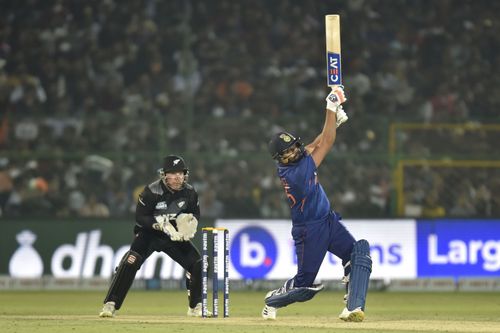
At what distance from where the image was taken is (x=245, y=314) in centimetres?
1401

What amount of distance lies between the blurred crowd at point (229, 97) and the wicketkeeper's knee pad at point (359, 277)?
26.5 feet

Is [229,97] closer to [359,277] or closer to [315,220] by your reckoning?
[315,220]

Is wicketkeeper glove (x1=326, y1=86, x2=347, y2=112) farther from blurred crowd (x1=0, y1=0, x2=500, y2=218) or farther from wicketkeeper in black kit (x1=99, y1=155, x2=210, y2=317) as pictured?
blurred crowd (x1=0, y1=0, x2=500, y2=218)

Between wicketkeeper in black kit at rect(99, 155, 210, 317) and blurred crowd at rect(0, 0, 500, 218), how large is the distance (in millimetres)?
6562

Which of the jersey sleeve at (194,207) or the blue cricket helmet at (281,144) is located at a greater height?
the blue cricket helmet at (281,144)

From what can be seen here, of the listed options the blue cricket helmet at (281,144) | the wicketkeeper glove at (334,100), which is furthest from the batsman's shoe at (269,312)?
the wicketkeeper glove at (334,100)

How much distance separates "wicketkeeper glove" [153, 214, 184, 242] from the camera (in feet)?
41.1

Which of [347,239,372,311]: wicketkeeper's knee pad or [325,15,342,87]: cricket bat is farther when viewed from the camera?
[325,15,342,87]: cricket bat

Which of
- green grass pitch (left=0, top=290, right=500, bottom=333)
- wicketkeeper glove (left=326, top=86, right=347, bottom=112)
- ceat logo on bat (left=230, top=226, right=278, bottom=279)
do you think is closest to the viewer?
green grass pitch (left=0, top=290, right=500, bottom=333)

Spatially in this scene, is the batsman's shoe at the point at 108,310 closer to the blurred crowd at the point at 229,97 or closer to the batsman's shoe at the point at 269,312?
the batsman's shoe at the point at 269,312

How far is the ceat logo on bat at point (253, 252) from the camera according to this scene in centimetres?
1947

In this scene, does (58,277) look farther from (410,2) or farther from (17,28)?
(410,2)

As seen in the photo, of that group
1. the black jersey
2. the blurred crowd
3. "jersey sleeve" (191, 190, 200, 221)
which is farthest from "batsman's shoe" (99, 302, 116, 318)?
the blurred crowd

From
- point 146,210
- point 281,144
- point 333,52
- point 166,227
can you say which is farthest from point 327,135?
point 146,210
